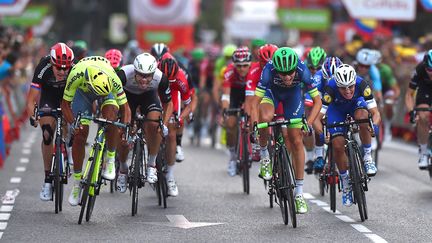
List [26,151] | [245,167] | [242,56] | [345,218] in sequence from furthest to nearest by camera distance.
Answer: [26,151] → [242,56] → [245,167] → [345,218]

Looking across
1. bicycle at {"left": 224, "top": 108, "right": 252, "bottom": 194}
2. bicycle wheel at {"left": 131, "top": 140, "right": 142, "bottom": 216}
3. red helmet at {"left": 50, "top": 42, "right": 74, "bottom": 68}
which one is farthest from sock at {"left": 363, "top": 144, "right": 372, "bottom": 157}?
red helmet at {"left": 50, "top": 42, "right": 74, "bottom": 68}

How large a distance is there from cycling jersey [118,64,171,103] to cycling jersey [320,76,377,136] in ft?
5.64

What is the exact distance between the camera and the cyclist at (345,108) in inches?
552

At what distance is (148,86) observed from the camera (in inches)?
561

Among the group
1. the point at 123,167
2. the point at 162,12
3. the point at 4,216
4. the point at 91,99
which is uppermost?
the point at 162,12

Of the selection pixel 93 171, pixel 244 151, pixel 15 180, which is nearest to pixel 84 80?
pixel 93 171

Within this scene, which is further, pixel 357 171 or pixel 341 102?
pixel 341 102

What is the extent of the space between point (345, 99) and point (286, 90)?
0.67 metres

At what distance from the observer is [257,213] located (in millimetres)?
14688

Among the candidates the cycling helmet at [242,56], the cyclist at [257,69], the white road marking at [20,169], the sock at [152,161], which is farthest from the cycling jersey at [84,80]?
the white road marking at [20,169]

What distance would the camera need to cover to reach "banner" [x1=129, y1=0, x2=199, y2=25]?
202 ft

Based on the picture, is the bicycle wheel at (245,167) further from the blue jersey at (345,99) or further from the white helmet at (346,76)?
the white helmet at (346,76)

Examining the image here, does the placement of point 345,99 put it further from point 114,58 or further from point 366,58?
point 366,58

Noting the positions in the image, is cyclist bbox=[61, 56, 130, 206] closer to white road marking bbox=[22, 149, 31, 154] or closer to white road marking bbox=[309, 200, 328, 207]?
white road marking bbox=[309, 200, 328, 207]
